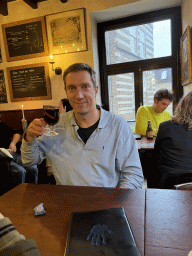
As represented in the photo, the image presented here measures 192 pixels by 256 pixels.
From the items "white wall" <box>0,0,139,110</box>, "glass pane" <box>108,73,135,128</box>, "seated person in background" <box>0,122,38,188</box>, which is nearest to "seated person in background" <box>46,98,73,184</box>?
"seated person in background" <box>0,122,38,188</box>

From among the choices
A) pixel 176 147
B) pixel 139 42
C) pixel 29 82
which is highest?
pixel 139 42

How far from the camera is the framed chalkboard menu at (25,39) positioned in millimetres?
4086

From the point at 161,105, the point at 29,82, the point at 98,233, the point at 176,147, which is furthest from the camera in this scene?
the point at 29,82

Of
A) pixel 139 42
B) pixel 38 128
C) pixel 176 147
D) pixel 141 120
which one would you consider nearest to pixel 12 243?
pixel 38 128

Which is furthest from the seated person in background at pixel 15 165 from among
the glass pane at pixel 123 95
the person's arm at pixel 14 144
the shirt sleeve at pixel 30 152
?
the glass pane at pixel 123 95

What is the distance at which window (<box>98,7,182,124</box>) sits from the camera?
13.2ft

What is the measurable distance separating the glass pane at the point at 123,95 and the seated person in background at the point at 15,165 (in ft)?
8.50

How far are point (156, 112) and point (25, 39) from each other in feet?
11.2

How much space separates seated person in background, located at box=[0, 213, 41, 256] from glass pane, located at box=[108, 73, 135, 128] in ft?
14.2

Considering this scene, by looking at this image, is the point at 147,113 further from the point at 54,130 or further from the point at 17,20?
the point at 17,20

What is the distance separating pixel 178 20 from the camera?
3850 mm

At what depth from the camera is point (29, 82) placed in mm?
4352

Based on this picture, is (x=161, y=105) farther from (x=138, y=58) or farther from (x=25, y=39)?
(x=25, y=39)

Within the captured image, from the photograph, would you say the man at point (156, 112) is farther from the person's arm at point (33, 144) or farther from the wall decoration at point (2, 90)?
the wall decoration at point (2, 90)
